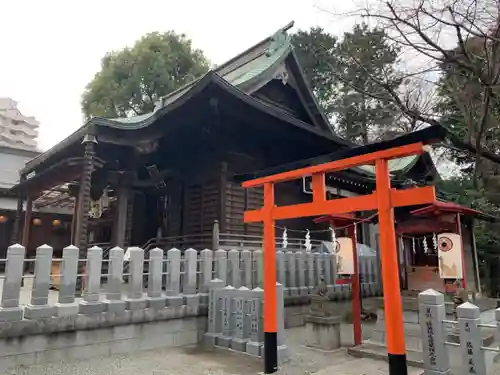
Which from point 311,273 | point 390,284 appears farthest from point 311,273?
point 390,284

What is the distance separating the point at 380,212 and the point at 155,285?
14.5 feet

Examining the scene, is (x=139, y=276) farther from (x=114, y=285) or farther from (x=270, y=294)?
(x=270, y=294)

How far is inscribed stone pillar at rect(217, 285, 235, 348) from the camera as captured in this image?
7.07 m

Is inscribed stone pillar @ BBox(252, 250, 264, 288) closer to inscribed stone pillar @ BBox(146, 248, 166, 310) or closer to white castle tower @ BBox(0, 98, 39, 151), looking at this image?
inscribed stone pillar @ BBox(146, 248, 166, 310)

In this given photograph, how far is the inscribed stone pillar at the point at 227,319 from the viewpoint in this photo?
23.2ft

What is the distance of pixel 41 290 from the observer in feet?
18.6

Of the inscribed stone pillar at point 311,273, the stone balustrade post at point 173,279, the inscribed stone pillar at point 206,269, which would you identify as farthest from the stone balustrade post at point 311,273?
the stone balustrade post at point 173,279

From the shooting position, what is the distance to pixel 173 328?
7.22m

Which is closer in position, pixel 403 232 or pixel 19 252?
pixel 19 252

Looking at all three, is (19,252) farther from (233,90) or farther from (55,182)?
(55,182)

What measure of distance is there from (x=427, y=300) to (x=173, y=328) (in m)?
4.52

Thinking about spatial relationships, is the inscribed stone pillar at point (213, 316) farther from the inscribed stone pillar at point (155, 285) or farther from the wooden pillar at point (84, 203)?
the wooden pillar at point (84, 203)

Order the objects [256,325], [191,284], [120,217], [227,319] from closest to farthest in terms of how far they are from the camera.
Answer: [256,325]
[227,319]
[191,284]
[120,217]

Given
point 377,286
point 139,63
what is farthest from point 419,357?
point 139,63
